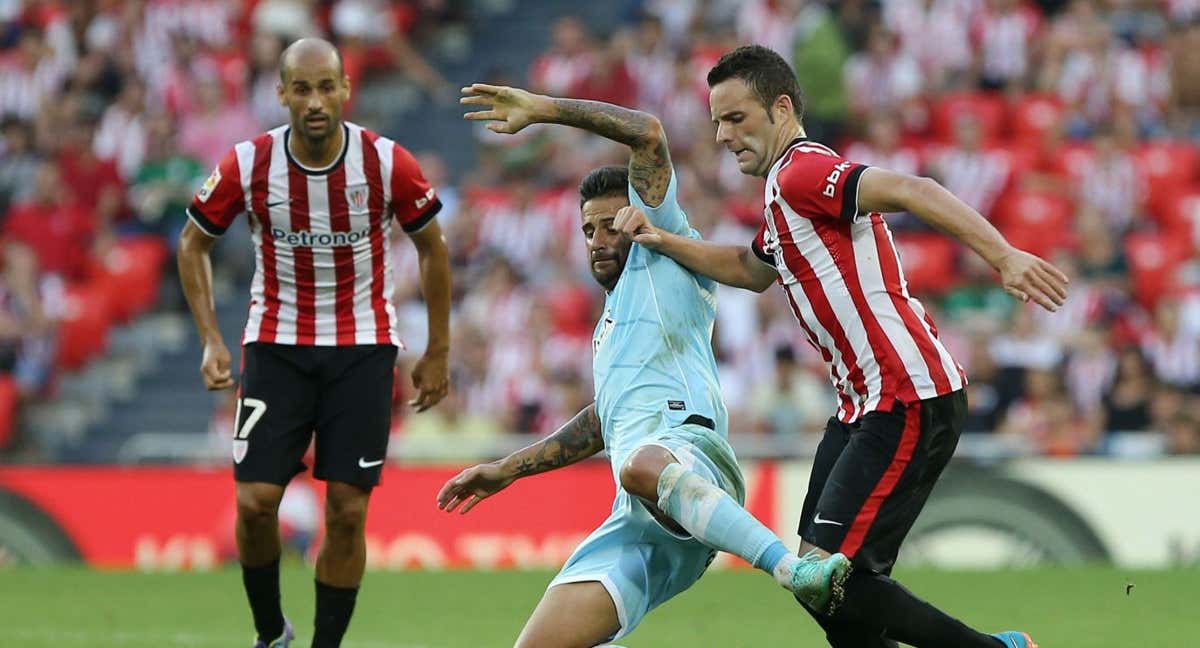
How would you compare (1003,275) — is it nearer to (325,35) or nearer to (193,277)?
(193,277)

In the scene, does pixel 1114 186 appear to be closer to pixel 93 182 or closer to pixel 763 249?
pixel 93 182

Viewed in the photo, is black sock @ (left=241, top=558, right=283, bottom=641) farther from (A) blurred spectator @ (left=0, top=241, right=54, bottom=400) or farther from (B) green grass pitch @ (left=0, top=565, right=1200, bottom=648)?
(A) blurred spectator @ (left=0, top=241, right=54, bottom=400)

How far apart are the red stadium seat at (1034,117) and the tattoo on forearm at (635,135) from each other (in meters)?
10.3

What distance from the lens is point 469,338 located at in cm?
1495

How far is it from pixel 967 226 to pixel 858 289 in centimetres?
51

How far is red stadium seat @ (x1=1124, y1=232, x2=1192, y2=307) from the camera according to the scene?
1435cm

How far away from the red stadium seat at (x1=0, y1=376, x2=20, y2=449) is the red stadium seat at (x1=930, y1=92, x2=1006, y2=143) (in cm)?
835

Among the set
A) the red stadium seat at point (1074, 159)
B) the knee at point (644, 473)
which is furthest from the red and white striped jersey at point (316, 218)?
the red stadium seat at point (1074, 159)

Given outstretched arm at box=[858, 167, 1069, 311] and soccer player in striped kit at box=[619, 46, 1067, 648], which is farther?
soccer player in striped kit at box=[619, 46, 1067, 648]

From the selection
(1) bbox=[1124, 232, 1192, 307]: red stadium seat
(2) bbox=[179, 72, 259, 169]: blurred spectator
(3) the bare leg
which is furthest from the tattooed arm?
(2) bbox=[179, 72, 259, 169]: blurred spectator

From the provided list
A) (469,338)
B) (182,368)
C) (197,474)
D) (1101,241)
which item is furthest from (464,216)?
(1101,241)

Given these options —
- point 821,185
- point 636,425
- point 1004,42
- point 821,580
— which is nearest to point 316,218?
point 636,425

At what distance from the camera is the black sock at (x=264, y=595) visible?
729 cm

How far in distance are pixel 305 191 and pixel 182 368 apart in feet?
33.0
